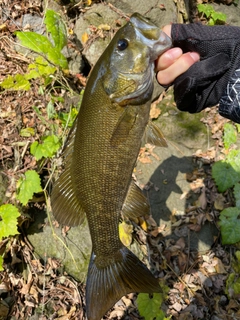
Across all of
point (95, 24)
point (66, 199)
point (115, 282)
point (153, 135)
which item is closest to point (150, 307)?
point (115, 282)

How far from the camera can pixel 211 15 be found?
6.12 meters

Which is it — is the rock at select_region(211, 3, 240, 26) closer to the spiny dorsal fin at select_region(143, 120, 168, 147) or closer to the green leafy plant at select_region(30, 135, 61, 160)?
the green leafy plant at select_region(30, 135, 61, 160)

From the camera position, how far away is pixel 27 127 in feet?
13.0

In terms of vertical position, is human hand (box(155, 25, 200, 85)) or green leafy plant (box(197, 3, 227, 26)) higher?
human hand (box(155, 25, 200, 85))

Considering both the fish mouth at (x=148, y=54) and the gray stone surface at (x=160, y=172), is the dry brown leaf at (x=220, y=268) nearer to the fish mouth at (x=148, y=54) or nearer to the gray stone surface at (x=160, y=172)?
the gray stone surface at (x=160, y=172)

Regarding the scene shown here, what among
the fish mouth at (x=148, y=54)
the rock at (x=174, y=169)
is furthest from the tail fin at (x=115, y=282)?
the rock at (x=174, y=169)

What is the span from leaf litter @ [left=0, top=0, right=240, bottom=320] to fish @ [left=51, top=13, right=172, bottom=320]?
58.9 inches

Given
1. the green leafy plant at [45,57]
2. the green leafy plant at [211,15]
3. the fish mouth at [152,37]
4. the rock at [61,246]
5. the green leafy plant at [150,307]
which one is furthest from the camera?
the green leafy plant at [211,15]

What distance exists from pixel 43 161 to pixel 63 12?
2513mm

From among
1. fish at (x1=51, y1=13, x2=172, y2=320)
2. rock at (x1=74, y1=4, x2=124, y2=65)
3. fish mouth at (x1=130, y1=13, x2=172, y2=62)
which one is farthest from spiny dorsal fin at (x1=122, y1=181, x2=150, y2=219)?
rock at (x1=74, y1=4, x2=124, y2=65)

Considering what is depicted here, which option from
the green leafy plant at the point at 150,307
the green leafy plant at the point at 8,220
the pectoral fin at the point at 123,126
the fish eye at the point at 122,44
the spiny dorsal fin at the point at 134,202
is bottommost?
the green leafy plant at the point at 150,307

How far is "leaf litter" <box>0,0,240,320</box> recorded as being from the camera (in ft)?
11.1

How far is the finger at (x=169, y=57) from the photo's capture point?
1976 millimetres

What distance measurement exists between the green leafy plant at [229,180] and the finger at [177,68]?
8.62 feet
